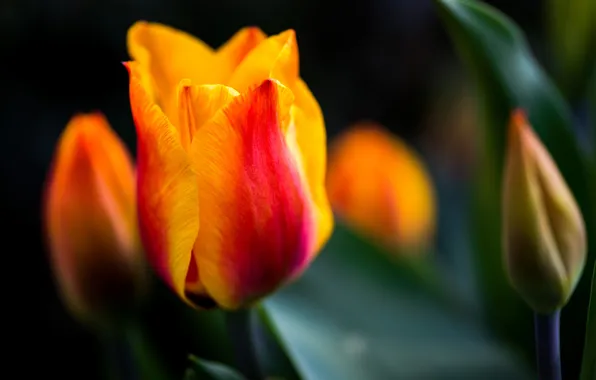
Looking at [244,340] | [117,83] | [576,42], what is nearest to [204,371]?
[244,340]

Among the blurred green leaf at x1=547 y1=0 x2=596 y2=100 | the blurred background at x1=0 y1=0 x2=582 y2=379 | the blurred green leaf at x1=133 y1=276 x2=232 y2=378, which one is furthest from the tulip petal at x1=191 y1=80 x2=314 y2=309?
the blurred background at x1=0 y1=0 x2=582 y2=379

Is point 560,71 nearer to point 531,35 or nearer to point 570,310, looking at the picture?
point 570,310

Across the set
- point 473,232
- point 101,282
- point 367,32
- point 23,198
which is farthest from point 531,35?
point 101,282

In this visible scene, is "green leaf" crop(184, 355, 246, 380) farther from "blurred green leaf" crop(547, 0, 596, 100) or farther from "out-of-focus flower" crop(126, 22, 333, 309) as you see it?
"blurred green leaf" crop(547, 0, 596, 100)

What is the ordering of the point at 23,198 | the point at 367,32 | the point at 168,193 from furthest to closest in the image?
Result: the point at 367,32
the point at 23,198
the point at 168,193

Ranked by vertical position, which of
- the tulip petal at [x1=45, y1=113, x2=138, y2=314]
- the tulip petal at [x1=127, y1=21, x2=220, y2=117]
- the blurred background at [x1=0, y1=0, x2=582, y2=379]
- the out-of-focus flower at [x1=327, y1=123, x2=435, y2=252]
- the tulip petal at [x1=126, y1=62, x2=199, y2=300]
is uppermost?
the tulip petal at [x1=127, y1=21, x2=220, y2=117]

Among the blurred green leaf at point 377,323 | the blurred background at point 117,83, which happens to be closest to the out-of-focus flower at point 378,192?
the blurred green leaf at point 377,323
